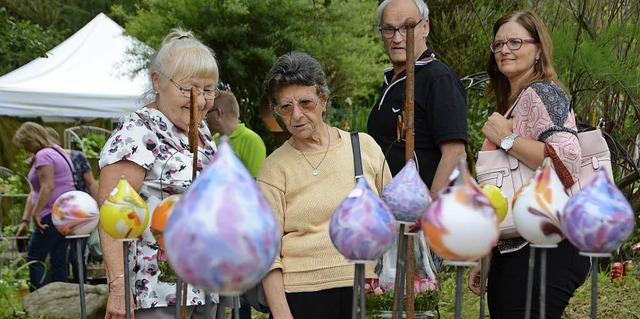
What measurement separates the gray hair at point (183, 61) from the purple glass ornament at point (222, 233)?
1170mm

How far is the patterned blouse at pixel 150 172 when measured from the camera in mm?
2104

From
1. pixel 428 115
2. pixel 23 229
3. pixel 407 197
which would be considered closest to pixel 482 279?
pixel 407 197

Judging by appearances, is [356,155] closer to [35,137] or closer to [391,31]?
[391,31]

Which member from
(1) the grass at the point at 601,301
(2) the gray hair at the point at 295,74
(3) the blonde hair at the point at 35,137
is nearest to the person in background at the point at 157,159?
(2) the gray hair at the point at 295,74

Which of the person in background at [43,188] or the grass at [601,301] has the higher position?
the person in background at [43,188]

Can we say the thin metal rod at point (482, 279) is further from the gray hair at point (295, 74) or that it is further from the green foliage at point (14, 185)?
the green foliage at point (14, 185)

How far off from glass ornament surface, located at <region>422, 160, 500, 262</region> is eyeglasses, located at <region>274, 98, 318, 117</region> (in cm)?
95

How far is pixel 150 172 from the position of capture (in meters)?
2.14

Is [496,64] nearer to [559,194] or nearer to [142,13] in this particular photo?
[559,194]

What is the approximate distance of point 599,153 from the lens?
2.20 m

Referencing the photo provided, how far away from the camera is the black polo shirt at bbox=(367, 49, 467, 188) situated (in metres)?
2.49

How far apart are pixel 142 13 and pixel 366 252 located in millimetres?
8033

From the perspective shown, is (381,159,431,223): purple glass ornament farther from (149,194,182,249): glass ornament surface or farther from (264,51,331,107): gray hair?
(264,51,331,107): gray hair

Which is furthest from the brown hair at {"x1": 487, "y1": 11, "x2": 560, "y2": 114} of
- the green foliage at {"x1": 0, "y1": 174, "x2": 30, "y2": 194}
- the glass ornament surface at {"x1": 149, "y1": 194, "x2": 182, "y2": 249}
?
the green foliage at {"x1": 0, "y1": 174, "x2": 30, "y2": 194}
